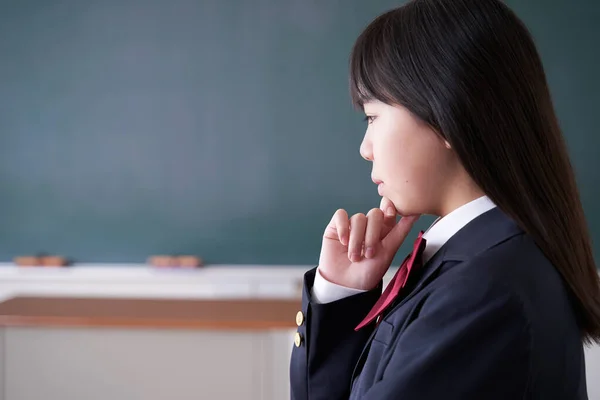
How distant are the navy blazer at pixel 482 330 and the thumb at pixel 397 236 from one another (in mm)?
160

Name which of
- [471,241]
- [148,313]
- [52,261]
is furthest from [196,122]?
[471,241]

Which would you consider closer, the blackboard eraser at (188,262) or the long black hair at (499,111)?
the long black hair at (499,111)

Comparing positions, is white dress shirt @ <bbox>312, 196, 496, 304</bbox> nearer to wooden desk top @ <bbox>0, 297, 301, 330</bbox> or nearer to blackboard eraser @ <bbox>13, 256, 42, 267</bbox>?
wooden desk top @ <bbox>0, 297, 301, 330</bbox>

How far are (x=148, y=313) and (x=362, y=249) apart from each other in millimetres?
951

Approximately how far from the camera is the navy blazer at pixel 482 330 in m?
0.55

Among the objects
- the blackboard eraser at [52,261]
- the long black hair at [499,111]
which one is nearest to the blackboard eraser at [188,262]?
the blackboard eraser at [52,261]

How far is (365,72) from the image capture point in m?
0.71

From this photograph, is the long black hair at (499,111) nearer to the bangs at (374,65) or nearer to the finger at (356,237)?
the bangs at (374,65)

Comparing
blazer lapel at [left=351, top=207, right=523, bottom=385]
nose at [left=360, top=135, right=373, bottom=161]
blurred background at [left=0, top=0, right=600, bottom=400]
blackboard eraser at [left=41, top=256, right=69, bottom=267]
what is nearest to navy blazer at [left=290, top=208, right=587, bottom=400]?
blazer lapel at [left=351, top=207, right=523, bottom=385]

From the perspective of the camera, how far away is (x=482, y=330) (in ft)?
1.81

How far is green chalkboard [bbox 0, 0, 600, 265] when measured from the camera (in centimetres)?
304

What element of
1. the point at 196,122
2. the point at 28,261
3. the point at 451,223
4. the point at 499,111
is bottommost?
the point at 28,261

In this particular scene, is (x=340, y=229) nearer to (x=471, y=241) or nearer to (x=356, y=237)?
(x=356, y=237)

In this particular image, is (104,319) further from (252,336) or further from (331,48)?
(331,48)
